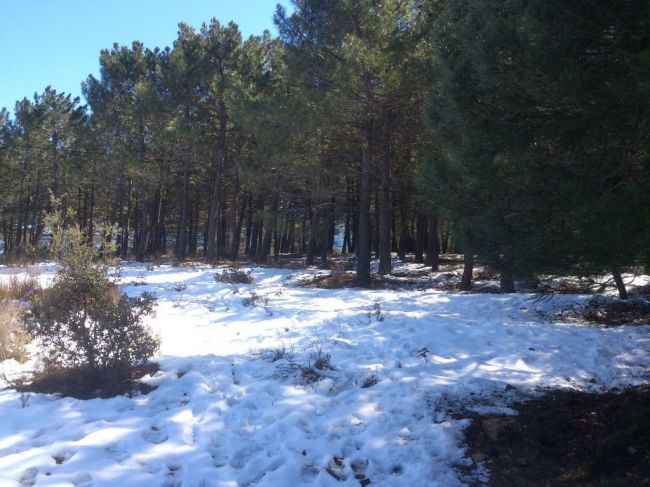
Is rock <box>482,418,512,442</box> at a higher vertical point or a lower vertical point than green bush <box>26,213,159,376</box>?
lower

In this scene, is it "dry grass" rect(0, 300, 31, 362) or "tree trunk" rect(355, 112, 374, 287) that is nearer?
"dry grass" rect(0, 300, 31, 362)

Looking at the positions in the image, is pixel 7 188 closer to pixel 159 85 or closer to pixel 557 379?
pixel 159 85

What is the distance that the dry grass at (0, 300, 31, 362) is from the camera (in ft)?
17.6

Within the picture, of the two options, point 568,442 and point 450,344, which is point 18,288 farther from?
point 568,442

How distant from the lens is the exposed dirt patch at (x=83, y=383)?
448cm

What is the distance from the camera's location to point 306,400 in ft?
14.6

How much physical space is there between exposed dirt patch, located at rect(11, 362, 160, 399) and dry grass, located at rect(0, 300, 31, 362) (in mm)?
670

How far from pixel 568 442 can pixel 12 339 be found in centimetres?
606

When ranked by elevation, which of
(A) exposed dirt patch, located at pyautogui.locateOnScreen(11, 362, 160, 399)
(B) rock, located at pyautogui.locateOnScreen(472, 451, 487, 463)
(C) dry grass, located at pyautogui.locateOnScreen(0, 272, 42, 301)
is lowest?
(B) rock, located at pyautogui.locateOnScreen(472, 451, 487, 463)

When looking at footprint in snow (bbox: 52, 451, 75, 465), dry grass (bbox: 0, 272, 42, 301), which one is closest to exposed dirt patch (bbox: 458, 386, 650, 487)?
footprint in snow (bbox: 52, 451, 75, 465)

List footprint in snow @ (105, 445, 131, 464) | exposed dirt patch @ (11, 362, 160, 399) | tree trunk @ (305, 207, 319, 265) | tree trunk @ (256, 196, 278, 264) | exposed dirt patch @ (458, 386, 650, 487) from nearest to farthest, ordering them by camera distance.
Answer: exposed dirt patch @ (458, 386, 650, 487) < footprint in snow @ (105, 445, 131, 464) < exposed dirt patch @ (11, 362, 160, 399) < tree trunk @ (256, 196, 278, 264) < tree trunk @ (305, 207, 319, 265)

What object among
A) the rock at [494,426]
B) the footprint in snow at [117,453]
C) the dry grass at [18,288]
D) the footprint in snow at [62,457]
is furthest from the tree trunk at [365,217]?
the footprint in snow at [62,457]

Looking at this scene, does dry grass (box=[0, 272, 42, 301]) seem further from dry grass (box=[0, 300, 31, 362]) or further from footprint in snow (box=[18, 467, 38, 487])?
footprint in snow (box=[18, 467, 38, 487])

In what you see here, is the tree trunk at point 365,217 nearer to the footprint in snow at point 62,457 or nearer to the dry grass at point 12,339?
the dry grass at point 12,339
